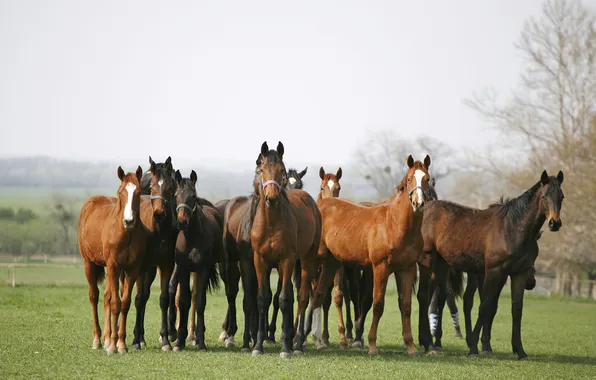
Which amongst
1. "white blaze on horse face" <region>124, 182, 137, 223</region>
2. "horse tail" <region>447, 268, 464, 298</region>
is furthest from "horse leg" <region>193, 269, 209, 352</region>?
"horse tail" <region>447, 268, 464, 298</region>

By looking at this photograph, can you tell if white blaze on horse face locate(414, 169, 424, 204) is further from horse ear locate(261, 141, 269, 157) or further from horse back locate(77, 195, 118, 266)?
horse back locate(77, 195, 118, 266)

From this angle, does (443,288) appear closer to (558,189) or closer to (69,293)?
(558,189)

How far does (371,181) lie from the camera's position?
6700 centimetres

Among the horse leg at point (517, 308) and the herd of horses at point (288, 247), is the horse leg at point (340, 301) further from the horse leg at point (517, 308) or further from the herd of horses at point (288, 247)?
the horse leg at point (517, 308)

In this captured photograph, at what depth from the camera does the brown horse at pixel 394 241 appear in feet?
39.9

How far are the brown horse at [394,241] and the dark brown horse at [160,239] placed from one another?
2.73 meters

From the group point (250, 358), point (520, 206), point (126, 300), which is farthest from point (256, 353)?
point (520, 206)

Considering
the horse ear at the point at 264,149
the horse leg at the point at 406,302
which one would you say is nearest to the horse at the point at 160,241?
the horse ear at the point at 264,149

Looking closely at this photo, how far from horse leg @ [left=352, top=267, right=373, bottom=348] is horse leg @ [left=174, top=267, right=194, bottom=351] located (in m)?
2.99

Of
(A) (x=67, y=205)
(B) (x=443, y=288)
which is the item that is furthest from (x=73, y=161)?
(B) (x=443, y=288)

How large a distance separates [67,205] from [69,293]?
37173mm

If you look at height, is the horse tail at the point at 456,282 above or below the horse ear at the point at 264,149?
below

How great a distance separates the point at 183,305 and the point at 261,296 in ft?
4.71

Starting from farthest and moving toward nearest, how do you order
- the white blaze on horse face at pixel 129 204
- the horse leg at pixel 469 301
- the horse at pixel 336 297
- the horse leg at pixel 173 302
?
the horse at pixel 336 297
the horse leg at pixel 469 301
the horse leg at pixel 173 302
the white blaze on horse face at pixel 129 204
